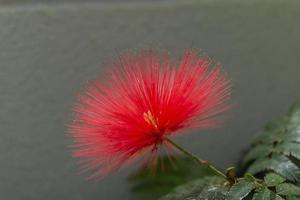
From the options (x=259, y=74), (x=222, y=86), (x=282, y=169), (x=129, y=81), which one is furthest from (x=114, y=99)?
(x=259, y=74)

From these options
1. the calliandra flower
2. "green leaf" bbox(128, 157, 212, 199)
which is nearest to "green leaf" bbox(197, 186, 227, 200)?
the calliandra flower

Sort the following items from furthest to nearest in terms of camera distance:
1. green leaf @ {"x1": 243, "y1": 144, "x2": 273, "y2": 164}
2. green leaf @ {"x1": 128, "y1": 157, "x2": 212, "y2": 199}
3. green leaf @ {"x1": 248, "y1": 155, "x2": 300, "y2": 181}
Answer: green leaf @ {"x1": 128, "y1": 157, "x2": 212, "y2": 199} < green leaf @ {"x1": 243, "y1": 144, "x2": 273, "y2": 164} < green leaf @ {"x1": 248, "y1": 155, "x2": 300, "y2": 181}

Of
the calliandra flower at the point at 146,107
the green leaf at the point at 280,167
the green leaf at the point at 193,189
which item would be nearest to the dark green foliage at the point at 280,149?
the green leaf at the point at 280,167

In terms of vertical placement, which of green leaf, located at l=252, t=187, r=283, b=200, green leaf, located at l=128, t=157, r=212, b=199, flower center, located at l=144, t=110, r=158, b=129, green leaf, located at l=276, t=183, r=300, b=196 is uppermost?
flower center, located at l=144, t=110, r=158, b=129

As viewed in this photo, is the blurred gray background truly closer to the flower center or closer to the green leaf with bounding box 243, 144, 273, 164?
the green leaf with bounding box 243, 144, 273, 164

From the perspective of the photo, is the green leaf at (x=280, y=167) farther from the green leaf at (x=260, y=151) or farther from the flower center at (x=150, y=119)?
the flower center at (x=150, y=119)

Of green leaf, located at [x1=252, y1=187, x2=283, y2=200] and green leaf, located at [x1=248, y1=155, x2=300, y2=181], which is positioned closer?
green leaf, located at [x1=252, y1=187, x2=283, y2=200]

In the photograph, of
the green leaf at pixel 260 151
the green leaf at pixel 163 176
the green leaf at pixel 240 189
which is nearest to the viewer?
the green leaf at pixel 240 189
